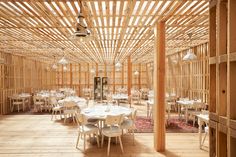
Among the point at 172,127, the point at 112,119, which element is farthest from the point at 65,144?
A: the point at 172,127

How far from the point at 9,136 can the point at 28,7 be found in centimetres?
422

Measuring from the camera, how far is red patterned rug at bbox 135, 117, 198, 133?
281 inches

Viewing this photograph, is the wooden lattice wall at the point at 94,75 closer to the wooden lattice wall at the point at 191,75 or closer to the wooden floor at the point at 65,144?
the wooden lattice wall at the point at 191,75

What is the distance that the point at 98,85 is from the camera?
16.0m

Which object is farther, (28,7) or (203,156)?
(203,156)

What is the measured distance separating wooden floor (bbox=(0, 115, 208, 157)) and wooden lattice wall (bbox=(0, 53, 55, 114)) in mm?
3990

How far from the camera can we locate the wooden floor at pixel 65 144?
5.08 metres

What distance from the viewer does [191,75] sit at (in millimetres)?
10836

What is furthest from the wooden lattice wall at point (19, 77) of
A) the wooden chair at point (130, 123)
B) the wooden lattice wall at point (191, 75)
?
the wooden lattice wall at point (191, 75)

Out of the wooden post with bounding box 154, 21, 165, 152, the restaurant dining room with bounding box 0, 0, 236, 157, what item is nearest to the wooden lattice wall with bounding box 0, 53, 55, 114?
the restaurant dining room with bounding box 0, 0, 236, 157

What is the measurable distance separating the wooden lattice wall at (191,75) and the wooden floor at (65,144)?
3546mm

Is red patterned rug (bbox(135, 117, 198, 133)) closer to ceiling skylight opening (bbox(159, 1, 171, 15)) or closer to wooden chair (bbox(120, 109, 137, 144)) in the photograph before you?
wooden chair (bbox(120, 109, 137, 144))

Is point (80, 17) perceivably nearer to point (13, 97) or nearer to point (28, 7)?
point (28, 7)

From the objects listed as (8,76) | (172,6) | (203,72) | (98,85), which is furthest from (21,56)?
(172,6)
